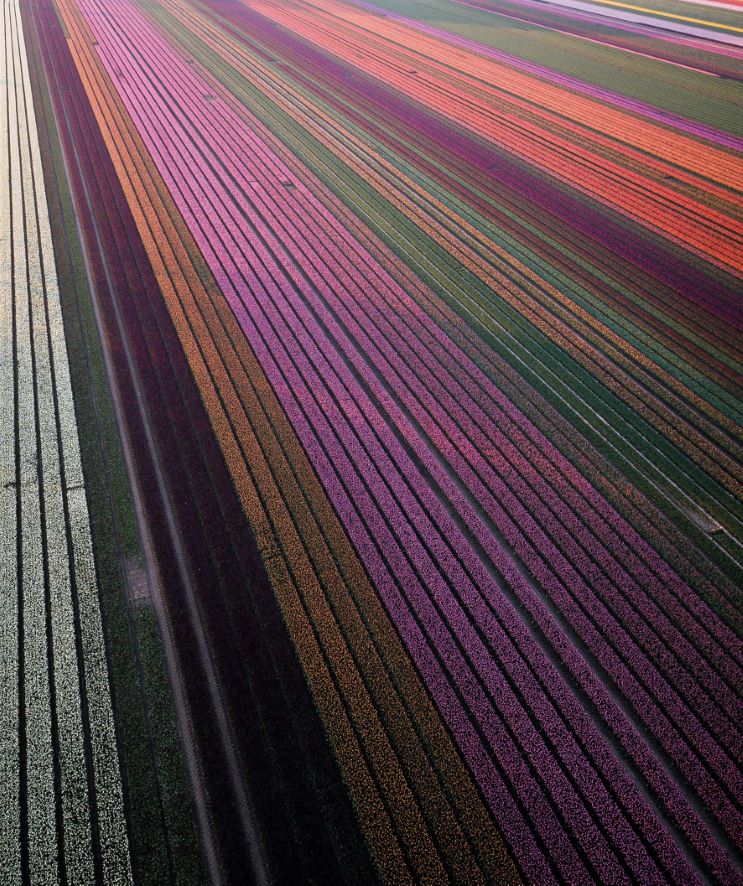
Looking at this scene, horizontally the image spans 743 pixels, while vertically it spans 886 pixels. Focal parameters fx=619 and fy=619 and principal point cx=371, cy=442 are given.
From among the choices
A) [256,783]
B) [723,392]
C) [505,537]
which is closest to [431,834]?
[256,783]

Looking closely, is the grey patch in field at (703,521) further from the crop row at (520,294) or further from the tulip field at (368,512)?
the crop row at (520,294)

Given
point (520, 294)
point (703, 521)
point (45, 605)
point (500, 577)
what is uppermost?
point (520, 294)

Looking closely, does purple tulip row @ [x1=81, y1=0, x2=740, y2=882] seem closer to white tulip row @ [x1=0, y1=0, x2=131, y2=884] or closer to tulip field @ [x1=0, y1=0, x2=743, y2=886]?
tulip field @ [x1=0, y1=0, x2=743, y2=886]

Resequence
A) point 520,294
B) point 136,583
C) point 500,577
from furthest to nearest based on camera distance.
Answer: point 520,294, point 500,577, point 136,583

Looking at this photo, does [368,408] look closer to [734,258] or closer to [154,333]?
[154,333]

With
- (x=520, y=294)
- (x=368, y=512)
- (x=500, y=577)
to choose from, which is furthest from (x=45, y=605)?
(x=520, y=294)

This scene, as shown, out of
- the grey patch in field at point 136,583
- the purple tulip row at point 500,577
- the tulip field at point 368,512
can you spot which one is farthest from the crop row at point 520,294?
the grey patch in field at point 136,583

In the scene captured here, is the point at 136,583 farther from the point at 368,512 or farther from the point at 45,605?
the point at 368,512
